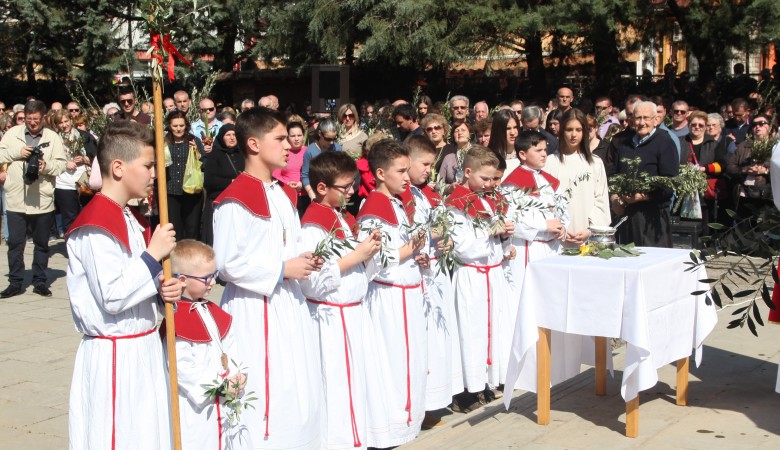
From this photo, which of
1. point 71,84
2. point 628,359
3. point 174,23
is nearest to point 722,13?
point 628,359

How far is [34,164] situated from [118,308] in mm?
7236

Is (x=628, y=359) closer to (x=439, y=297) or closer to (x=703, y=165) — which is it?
(x=439, y=297)

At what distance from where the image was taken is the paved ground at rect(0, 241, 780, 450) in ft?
19.5

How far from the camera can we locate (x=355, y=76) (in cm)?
2459

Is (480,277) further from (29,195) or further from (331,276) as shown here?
(29,195)

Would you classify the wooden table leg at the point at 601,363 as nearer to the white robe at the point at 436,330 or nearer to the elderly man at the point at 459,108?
the white robe at the point at 436,330

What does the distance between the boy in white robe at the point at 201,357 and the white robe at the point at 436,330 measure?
6.09 feet

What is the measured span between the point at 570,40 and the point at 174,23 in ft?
52.1

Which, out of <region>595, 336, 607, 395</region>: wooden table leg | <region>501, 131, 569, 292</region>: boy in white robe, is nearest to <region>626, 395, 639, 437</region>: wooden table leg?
<region>595, 336, 607, 395</region>: wooden table leg

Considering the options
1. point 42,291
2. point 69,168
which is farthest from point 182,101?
point 42,291

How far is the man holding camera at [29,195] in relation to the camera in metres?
10.8

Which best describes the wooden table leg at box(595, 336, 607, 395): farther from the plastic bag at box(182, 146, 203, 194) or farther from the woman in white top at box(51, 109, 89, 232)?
the woman in white top at box(51, 109, 89, 232)

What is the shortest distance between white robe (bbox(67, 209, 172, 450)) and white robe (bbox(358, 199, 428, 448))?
1643mm

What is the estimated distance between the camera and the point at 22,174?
35.8ft
